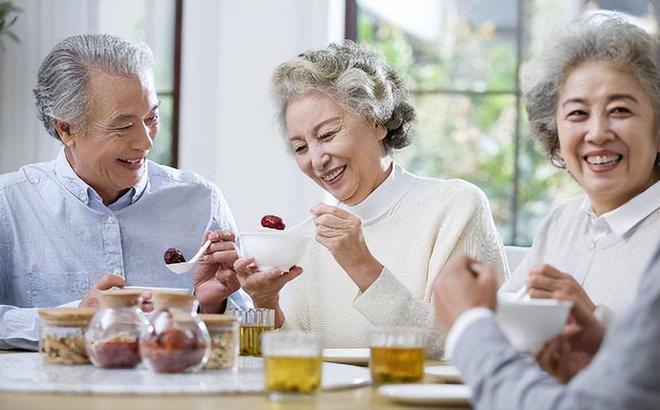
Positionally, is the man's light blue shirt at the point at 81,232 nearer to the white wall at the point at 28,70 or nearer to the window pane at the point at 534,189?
the white wall at the point at 28,70

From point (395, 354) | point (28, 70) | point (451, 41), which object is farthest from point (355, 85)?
point (451, 41)

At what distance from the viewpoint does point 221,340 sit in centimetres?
192

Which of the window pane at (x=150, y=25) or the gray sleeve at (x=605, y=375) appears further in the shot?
the window pane at (x=150, y=25)

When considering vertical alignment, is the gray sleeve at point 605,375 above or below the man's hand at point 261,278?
above

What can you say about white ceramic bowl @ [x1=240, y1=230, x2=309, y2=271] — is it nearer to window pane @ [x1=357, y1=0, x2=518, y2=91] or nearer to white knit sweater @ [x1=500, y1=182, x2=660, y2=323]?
white knit sweater @ [x1=500, y1=182, x2=660, y2=323]

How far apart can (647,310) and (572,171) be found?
3.84ft

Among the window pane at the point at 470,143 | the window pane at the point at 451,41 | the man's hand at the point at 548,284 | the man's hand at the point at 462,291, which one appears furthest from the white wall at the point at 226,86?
the man's hand at the point at 462,291

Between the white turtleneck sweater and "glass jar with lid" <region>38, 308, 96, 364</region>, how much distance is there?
747 millimetres

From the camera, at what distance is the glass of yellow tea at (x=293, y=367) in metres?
1.59

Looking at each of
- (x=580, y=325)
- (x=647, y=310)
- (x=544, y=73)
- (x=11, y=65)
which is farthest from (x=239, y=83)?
(x=647, y=310)

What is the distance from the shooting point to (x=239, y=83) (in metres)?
5.09

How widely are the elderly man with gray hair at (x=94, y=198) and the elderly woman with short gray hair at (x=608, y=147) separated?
899 mm

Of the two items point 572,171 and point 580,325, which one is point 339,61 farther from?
point 580,325

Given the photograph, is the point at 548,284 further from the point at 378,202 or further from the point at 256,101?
the point at 256,101
